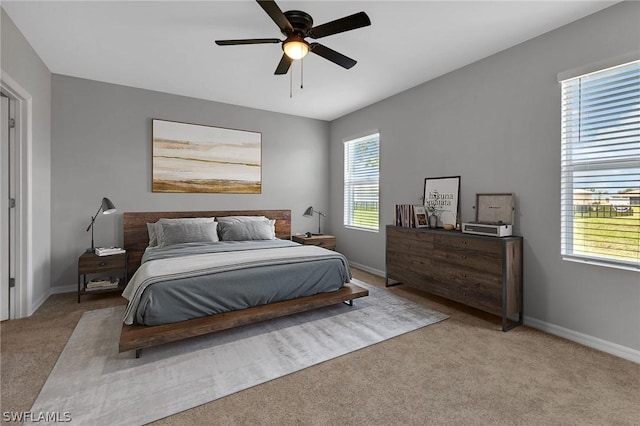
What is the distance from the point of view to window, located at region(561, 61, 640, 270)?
7.43 feet

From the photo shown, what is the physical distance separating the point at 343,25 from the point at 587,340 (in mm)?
3163

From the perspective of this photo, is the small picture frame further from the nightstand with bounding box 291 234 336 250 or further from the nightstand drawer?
the nightstand drawer

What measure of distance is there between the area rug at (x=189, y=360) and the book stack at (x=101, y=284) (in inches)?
18.2

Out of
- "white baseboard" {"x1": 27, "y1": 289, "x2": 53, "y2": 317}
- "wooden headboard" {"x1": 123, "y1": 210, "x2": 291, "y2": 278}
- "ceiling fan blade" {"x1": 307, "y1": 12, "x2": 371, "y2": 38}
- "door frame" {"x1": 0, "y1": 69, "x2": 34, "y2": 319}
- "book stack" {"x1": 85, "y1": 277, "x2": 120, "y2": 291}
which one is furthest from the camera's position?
"wooden headboard" {"x1": 123, "y1": 210, "x2": 291, "y2": 278}

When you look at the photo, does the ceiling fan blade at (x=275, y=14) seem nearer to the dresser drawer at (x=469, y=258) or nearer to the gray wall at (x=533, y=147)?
the gray wall at (x=533, y=147)

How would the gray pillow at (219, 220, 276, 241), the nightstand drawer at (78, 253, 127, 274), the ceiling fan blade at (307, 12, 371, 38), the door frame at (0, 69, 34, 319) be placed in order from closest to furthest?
1. the ceiling fan blade at (307, 12, 371, 38)
2. the door frame at (0, 69, 34, 319)
3. the nightstand drawer at (78, 253, 127, 274)
4. the gray pillow at (219, 220, 276, 241)

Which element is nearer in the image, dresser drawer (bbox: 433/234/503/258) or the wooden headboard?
dresser drawer (bbox: 433/234/503/258)

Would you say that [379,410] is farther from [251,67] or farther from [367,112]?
[367,112]

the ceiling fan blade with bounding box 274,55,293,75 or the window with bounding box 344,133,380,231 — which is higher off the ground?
the ceiling fan blade with bounding box 274,55,293,75

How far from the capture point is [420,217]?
3.71 meters

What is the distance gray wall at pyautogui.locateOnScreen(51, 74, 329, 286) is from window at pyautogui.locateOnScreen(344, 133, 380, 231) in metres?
1.67

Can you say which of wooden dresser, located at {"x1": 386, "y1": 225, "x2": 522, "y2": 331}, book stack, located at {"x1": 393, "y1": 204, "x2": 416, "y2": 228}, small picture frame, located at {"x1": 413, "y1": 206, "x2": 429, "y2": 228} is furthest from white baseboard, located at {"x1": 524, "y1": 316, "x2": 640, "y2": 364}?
book stack, located at {"x1": 393, "y1": 204, "x2": 416, "y2": 228}

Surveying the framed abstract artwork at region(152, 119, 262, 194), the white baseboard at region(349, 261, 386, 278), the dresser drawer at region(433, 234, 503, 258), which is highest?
the framed abstract artwork at region(152, 119, 262, 194)

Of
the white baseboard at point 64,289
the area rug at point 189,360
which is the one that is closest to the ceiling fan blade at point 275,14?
the area rug at point 189,360
